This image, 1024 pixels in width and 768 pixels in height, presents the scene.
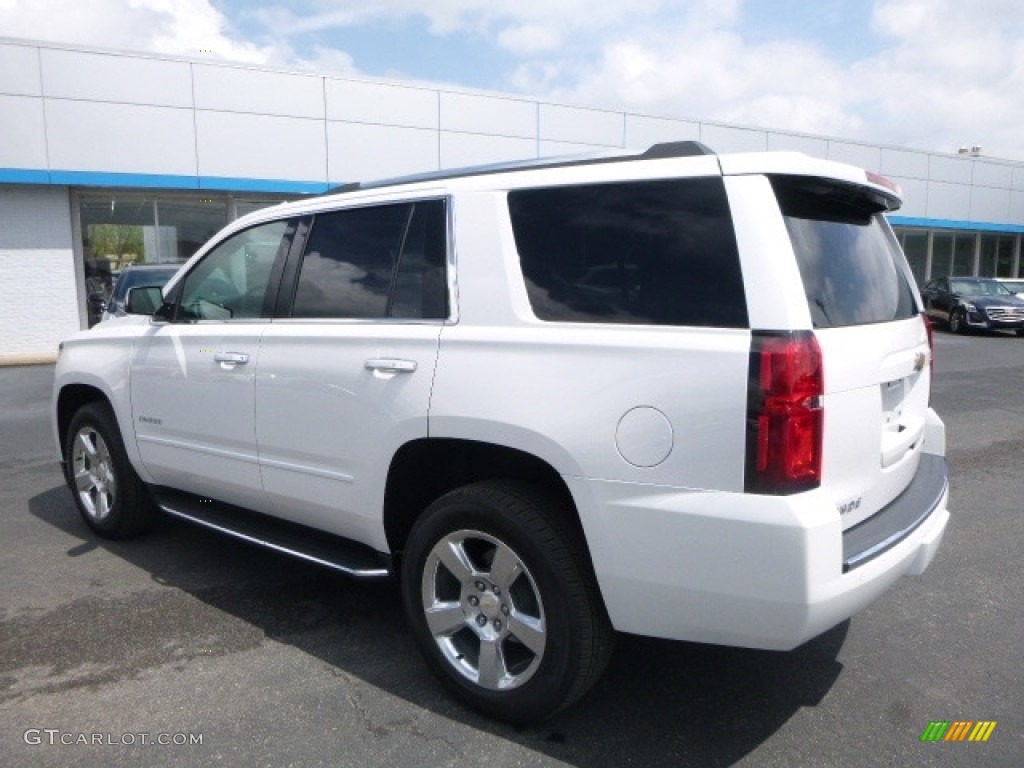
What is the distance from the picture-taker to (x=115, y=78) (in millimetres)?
15719

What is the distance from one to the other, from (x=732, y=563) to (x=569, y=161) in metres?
1.56

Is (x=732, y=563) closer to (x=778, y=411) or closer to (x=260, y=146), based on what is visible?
(x=778, y=411)

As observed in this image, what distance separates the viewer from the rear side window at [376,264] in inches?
127

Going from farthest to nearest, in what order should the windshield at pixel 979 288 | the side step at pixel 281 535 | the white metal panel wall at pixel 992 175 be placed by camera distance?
the white metal panel wall at pixel 992 175, the windshield at pixel 979 288, the side step at pixel 281 535

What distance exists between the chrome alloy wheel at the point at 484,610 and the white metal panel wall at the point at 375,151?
52.3ft

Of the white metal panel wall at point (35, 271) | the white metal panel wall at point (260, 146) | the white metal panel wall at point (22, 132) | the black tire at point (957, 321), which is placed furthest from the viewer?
the black tire at point (957, 321)

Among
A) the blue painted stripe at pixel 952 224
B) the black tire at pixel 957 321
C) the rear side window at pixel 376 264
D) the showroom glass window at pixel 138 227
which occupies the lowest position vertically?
the black tire at pixel 957 321

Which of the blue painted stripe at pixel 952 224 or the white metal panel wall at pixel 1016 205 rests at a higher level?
the white metal panel wall at pixel 1016 205

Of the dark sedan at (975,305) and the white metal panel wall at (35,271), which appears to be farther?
the dark sedan at (975,305)

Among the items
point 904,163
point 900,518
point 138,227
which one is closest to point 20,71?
point 138,227

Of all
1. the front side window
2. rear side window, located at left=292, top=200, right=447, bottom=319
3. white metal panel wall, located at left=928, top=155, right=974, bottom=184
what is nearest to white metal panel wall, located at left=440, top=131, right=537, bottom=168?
the front side window

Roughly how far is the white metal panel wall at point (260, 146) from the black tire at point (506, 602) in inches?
621

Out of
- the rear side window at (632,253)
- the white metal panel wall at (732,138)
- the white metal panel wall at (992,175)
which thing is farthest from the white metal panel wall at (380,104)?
the white metal panel wall at (992,175)

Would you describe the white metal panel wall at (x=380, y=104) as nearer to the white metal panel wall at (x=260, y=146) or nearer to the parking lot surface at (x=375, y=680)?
the white metal panel wall at (x=260, y=146)
